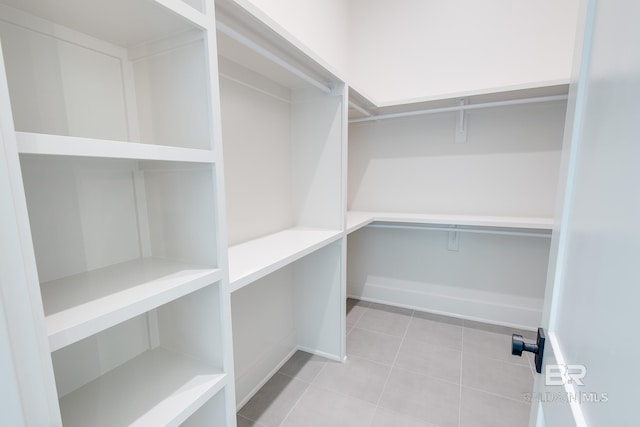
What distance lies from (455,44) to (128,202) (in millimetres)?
2527

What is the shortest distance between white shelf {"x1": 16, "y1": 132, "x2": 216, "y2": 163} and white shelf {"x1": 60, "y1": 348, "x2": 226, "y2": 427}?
65 centimetres

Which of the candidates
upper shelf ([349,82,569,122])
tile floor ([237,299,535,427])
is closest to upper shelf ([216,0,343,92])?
upper shelf ([349,82,569,122])

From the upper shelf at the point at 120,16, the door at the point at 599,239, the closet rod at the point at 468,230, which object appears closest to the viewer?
the door at the point at 599,239

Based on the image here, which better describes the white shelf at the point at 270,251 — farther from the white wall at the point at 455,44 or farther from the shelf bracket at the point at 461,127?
the shelf bracket at the point at 461,127

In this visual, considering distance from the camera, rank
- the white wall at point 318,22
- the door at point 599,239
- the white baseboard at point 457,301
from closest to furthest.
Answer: the door at point 599,239
the white wall at point 318,22
the white baseboard at point 457,301

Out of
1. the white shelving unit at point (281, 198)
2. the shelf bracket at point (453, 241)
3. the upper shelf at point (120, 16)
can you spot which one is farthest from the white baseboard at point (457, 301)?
the upper shelf at point (120, 16)

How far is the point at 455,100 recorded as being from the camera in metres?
2.04

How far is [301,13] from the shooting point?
1.84m

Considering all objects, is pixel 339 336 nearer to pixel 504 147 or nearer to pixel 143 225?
pixel 143 225

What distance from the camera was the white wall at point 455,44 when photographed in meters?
1.95

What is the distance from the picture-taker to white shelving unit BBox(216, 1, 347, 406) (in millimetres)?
1315

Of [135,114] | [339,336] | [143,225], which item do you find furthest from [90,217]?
[339,336]

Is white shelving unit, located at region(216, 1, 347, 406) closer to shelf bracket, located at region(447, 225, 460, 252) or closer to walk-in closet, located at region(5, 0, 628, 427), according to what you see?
walk-in closet, located at region(5, 0, 628, 427)

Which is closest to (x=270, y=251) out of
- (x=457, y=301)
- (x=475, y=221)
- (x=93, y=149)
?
(x=93, y=149)
